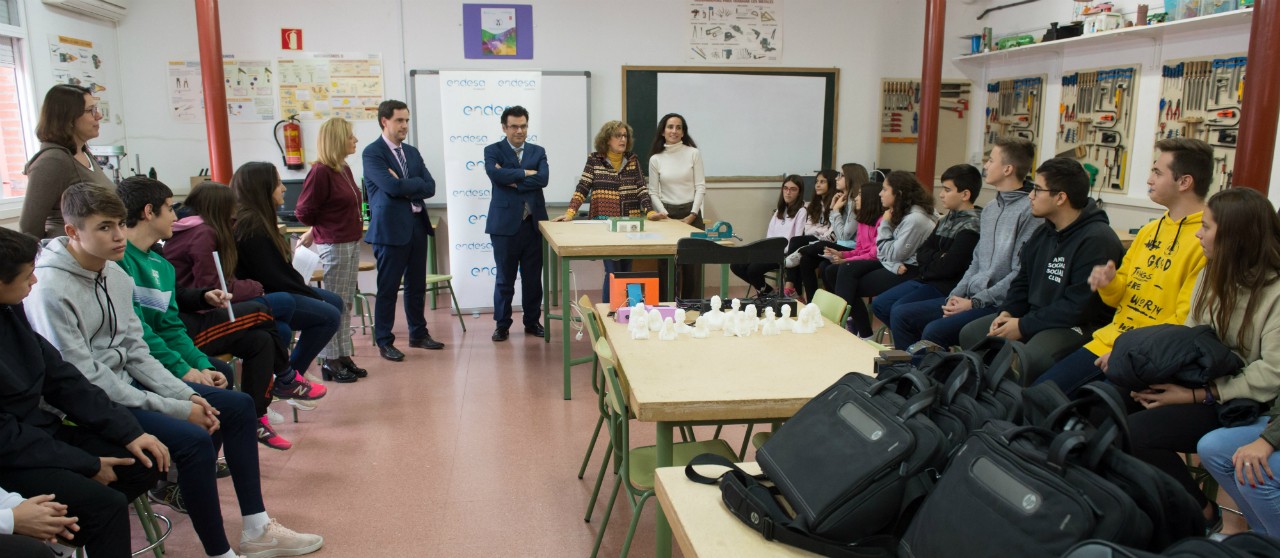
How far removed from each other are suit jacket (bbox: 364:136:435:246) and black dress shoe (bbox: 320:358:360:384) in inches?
29.5

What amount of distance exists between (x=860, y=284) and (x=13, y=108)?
17.0 ft

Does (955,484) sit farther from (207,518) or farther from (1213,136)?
(1213,136)

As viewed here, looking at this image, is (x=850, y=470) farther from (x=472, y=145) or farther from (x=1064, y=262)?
(x=472, y=145)

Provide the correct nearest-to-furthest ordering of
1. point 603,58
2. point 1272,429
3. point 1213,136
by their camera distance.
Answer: point 1272,429
point 1213,136
point 603,58

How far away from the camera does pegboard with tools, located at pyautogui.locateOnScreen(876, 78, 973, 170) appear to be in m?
7.14

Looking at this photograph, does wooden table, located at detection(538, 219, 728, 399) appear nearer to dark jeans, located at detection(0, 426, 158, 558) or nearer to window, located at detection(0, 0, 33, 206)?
dark jeans, located at detection(0, 426, 158, 558)

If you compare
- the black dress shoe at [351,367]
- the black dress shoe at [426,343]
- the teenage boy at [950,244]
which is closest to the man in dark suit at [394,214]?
the black dress shoe at [426,343]

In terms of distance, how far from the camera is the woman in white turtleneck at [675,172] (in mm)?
5848

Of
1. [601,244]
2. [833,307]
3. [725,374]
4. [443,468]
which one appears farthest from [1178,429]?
[601,244]

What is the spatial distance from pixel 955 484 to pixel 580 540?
69.6 inches

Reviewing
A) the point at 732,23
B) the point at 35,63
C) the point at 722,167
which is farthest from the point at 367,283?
the point at 732,23

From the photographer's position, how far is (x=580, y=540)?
2758 millimetres

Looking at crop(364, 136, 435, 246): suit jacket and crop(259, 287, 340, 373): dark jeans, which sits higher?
crop(364, 136, 435, 246): suit jacket

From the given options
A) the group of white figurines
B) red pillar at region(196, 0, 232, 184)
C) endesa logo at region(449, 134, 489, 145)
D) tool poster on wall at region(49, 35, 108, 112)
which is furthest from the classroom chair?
tool poster on wall at region(49, 35, 108, 112)
